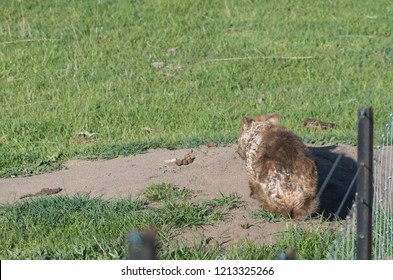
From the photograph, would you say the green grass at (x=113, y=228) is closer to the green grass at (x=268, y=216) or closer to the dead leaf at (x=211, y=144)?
the green grass at (x=268, y=216)

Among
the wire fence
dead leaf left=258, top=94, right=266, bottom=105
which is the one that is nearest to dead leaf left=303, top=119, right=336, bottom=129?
dead leaf left=258, top=94, right=266, bottom=105

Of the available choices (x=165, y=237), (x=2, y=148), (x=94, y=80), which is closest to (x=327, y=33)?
(x=94, y=80)

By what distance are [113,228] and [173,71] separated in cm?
596

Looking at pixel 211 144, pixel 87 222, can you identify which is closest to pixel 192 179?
pixel 87 222

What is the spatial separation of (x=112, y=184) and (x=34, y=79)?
478 cm

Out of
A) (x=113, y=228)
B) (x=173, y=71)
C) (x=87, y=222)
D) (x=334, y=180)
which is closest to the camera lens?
(x=113, y=228)

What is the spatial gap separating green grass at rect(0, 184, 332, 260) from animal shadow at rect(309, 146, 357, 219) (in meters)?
0.82

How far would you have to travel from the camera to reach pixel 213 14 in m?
14.9

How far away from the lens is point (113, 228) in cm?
714

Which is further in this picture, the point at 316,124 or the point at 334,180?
the point at 316,124

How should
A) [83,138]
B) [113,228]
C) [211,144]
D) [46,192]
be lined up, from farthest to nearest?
[83,138], [211,144], [46,192], [113,228]

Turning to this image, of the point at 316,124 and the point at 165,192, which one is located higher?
the point at 165,192

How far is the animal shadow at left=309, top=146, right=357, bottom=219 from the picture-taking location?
7971mm

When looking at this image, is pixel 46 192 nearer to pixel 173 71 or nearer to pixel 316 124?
pixel 316 124
